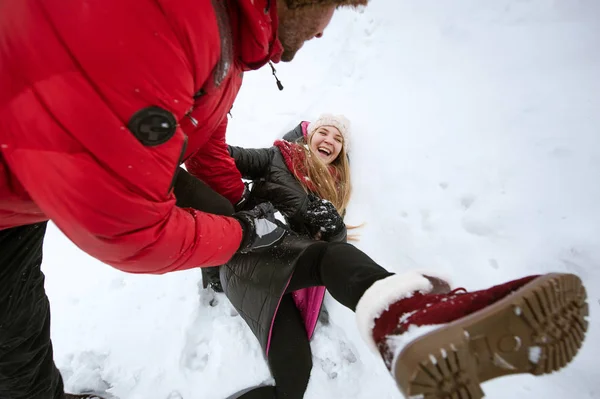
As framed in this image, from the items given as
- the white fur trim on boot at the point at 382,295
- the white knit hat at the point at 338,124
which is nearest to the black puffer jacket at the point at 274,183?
the white knit hat at the point at 338,124

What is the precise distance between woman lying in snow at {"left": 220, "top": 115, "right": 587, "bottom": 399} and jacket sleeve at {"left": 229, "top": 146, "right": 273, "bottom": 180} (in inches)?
26.9

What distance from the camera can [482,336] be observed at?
0.80 meters

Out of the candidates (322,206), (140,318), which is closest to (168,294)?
(140,318)

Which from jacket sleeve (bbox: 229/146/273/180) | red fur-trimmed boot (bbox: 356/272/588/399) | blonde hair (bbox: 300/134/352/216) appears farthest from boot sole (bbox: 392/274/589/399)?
jacket sleeve (bbox: 229/146/273/180)

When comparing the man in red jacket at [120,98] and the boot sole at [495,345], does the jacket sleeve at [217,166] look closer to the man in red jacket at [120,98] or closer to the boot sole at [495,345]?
the man in red jacket at [120,98]

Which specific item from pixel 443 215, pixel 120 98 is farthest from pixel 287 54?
pixel 443 215

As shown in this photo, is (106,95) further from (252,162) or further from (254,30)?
(252,162)

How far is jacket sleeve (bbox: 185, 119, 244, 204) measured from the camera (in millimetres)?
1854

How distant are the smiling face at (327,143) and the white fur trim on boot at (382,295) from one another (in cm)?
170

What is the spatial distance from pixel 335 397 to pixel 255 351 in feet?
1.80

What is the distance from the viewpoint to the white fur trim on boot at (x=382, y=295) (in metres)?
0.96

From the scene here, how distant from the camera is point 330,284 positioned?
1216mm

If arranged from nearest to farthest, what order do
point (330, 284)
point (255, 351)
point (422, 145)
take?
1. point (330, 284)
2. point (255, 351)
3. point (422, 145)

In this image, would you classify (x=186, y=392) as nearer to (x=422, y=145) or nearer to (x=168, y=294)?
(x=168, y=294)
